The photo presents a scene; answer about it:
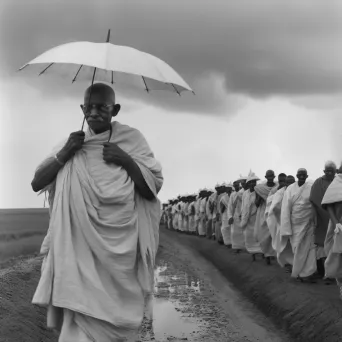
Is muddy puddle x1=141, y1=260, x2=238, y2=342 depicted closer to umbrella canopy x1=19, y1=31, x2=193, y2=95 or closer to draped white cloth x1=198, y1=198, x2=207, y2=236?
umbrella canopy x1=19, y1=31, x2=193, y2=95

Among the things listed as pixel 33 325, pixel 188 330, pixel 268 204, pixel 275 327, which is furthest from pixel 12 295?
pixel 268 204

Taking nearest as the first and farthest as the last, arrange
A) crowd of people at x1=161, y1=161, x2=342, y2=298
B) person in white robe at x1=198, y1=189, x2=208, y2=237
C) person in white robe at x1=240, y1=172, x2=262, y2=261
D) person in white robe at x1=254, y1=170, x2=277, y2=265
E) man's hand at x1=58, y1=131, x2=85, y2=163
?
man's hand at x1=58, y1=131, x2=85, y2=163
crowd of people at x1=161, y1=161, x2=342, y2=298
person in white robe at x1=254, y1=170, x2=277, y2=265
person in white robe at x1=240, y1=172, x2=262, y2=261
person in white robe at x1=198, y1=189, x2=208, y2=237

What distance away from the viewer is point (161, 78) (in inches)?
186

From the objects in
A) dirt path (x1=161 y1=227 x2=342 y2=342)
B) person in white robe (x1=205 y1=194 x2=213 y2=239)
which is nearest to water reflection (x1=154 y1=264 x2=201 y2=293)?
dirt path (x1=161 y1=227 x2=342 y2=342)

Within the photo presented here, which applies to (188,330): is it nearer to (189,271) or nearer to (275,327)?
(275,327)

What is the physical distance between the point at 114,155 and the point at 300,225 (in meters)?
7.93

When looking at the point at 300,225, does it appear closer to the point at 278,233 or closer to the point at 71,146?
the point at 278,233

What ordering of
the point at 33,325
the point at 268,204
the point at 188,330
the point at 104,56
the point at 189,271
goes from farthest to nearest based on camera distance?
the point at 189,271 → the point at 268,204 → the point at 188,330 → the point at 33,325 → the point at 104,56

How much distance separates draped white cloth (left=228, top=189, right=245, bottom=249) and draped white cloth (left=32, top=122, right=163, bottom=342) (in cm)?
1342

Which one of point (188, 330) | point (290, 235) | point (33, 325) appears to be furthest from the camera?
point (290, 235)

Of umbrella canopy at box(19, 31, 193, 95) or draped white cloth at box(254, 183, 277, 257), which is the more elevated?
umbrella canopy at box(19, 31, 193, 95)

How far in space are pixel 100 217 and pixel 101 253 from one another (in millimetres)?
258

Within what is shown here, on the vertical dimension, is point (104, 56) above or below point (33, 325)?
above

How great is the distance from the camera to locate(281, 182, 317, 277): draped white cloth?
11.4 metres
